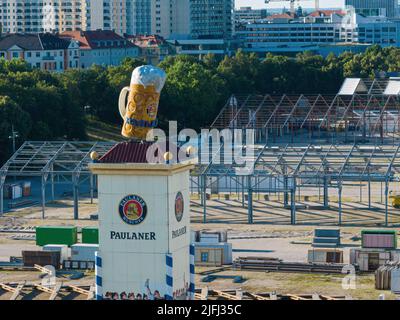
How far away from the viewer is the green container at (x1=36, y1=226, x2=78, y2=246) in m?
60.6

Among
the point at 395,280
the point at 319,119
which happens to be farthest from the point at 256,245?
the point at 319,119

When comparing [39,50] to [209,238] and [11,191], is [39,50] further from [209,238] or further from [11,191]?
[209,238]

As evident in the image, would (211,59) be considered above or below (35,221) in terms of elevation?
above

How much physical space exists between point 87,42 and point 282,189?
113m

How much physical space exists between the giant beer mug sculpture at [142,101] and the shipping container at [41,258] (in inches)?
760

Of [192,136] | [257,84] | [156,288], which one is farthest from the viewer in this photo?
[257,84]

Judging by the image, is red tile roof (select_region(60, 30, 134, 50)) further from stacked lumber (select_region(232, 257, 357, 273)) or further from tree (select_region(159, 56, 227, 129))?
stacked lumber (select_region(232, 257, 357, 273))

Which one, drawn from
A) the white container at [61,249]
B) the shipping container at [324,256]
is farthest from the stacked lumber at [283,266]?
the white container at [61,249]

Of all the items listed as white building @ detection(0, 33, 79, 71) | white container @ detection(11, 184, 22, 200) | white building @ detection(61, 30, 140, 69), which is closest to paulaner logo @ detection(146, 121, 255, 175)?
white container @ detection(11, 184, 22, 200)

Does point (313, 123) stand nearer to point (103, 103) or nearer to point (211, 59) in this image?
point (103, 103)

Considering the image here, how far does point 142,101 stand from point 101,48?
14680 cm

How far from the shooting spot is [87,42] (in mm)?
180750
